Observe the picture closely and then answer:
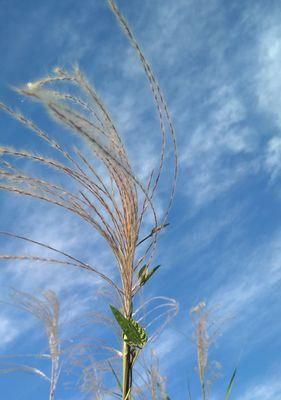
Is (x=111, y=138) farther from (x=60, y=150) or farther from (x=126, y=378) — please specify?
(x=126, y=378)

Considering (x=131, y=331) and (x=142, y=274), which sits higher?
(x=142, y=274)

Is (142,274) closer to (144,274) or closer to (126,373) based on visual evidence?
(144,274)

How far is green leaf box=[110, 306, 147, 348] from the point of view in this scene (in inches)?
80.4

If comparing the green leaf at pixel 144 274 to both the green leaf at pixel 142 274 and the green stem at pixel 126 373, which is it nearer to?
the green leaf at pixel 142 274

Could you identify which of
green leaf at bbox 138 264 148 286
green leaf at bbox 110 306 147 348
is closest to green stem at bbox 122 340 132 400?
green leaf at bbox 110 306 147 348

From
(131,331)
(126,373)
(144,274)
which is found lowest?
(126,373)

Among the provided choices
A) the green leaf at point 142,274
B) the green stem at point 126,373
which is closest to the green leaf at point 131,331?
the green stem at point 126,373

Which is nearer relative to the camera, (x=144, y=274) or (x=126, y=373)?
(x=126, y=373)

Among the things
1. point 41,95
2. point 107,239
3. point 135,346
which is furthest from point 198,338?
point 41,95

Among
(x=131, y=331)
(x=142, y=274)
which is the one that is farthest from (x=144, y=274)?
(x=131, y=331)

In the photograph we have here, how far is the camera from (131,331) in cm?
205

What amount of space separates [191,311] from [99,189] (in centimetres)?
139

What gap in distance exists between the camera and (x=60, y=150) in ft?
7.18

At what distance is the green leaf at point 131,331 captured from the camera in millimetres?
2043
